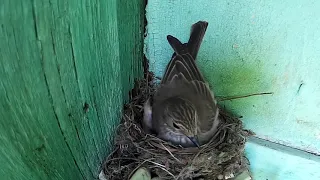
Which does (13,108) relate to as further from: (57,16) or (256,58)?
(256,58)

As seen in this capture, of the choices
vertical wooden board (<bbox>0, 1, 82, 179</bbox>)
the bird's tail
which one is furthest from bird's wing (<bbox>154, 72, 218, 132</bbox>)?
vertical wooden board (<bbox>0, 1, 82, 179</bbox>)

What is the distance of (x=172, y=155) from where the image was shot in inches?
72.2

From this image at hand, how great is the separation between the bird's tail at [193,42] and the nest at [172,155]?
0.33 meters

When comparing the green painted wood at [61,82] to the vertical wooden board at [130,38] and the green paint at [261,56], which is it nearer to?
the vertical wooden board at [130,38]

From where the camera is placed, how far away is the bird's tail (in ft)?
5.58

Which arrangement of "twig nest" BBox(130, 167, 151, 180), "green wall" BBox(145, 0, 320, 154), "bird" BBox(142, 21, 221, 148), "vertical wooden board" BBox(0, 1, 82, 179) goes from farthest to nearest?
1. "bird" BBox(142, 21, 221, 148)
2. "twig nest" BBox(130, 167, 151, 180)
3. "green wall" BBox(145, 0, 320, 154)
4. "vertical wooden board" BBox(0, 1, 82, 179)

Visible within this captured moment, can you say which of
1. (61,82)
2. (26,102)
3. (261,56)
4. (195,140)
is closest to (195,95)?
(195,140)

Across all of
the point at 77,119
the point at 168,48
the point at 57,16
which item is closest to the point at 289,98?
the point at 168,48

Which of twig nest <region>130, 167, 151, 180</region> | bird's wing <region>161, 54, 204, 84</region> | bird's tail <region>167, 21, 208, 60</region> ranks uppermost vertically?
bird's tail <region>167, 21, 208, 60</region>

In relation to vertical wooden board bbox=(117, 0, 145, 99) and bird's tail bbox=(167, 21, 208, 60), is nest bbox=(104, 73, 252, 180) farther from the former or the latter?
bird's tail bbox=(167, 21, 208, 60)

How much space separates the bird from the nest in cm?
5

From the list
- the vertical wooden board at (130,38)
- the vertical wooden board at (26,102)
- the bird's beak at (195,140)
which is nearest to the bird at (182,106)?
the bird's beak at (195,140)

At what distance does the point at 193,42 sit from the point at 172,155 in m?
0.51

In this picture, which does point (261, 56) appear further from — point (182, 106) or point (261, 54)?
point (182, 106)
